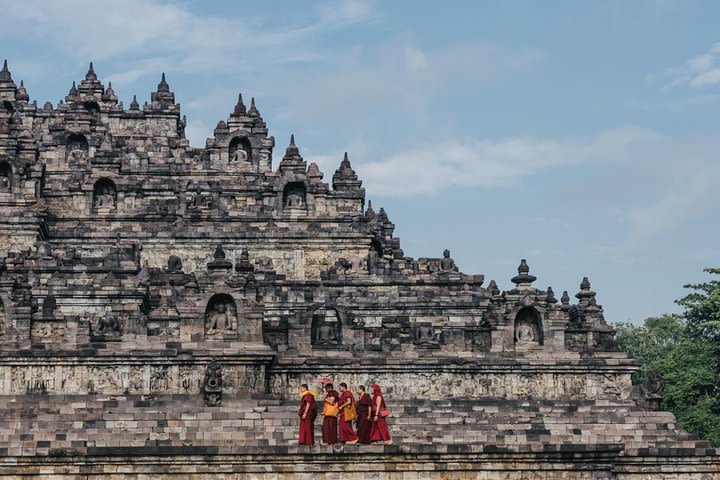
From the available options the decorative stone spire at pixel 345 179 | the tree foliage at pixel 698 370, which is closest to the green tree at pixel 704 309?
the tree foliage at pixel 698 370

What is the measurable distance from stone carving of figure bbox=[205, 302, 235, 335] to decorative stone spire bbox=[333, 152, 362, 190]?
17.9m

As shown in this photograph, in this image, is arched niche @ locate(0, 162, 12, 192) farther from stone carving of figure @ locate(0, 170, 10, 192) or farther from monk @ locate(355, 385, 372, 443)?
monk @ locate(355, 385, 372, 443)

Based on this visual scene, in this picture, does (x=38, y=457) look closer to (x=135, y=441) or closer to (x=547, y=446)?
(x=135, y=441)

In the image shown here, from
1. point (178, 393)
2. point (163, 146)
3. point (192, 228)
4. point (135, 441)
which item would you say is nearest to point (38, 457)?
point (135, 441)

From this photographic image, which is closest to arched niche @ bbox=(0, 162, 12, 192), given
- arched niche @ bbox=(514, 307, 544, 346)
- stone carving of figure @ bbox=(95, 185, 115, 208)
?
stone carving of figure @ bbox=(95, 185, 115, 208)

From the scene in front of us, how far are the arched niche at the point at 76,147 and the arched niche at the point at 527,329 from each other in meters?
26.5

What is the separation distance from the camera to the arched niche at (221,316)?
64.4 m

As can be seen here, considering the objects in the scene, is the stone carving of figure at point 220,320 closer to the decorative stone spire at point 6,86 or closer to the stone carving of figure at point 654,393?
the stone carving of figure at point 654,393

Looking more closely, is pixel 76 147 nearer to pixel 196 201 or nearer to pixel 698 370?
pixel 196 201

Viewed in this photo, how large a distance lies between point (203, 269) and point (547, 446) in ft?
84.7

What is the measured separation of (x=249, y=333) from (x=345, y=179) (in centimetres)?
1868

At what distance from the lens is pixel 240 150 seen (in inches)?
3292

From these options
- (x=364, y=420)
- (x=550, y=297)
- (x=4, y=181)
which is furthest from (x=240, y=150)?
(x=364, y=420)

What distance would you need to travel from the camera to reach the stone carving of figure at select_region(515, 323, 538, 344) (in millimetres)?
67438
